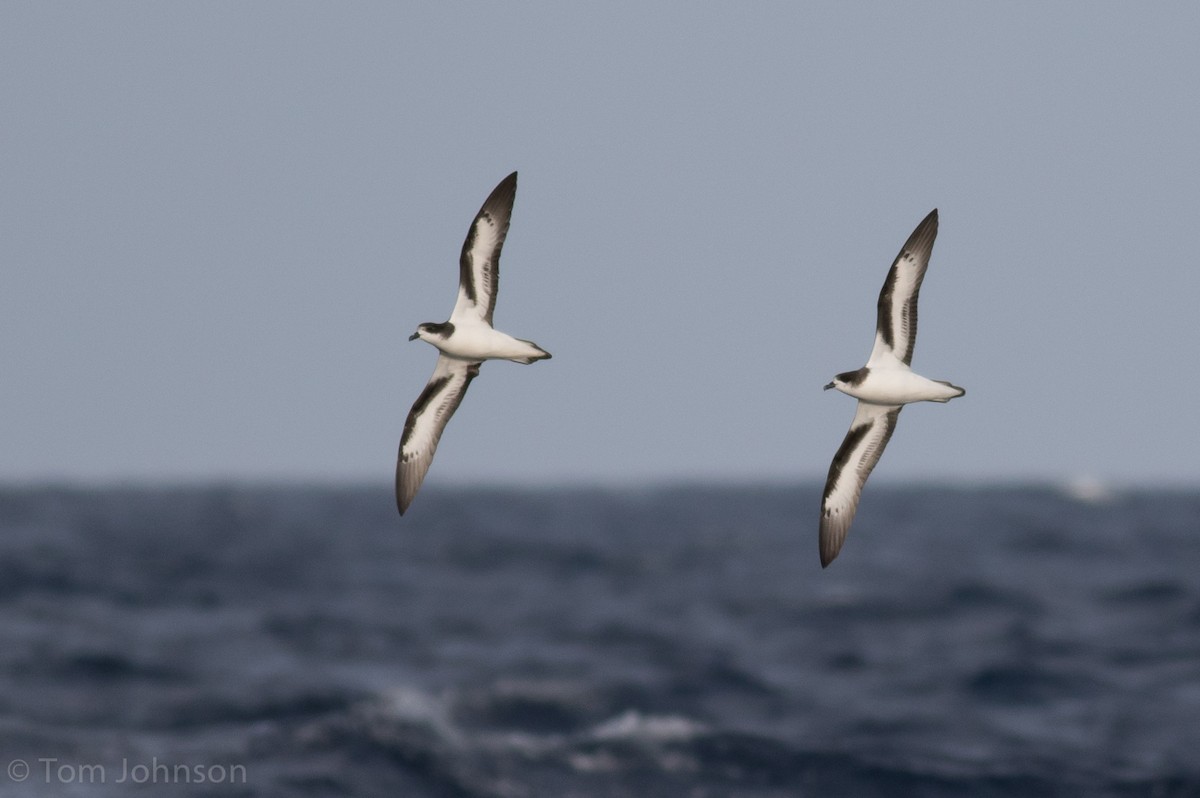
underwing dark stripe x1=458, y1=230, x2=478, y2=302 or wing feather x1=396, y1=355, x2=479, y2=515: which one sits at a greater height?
underwing dark stripe x1=458, y1=230, x2=478, y2=302

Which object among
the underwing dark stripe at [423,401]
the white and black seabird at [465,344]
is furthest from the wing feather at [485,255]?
the underwing dark stripe at [423,401]

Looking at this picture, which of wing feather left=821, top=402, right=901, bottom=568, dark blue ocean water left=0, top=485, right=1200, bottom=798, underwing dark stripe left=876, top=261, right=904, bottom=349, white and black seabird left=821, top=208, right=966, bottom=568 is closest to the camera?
white and black seabird left=821, top=208, right=966, bottom=568

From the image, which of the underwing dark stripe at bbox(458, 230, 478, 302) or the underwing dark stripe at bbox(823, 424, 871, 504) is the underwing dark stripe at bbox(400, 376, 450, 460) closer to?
the underwing dark stripe at bbox(458, 230, 478, 302)

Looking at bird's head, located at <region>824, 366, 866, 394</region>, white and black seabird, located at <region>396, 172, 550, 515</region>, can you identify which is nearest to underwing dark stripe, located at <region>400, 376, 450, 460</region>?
white and black seabird, located at <region>396, 172, 550, 515</region>

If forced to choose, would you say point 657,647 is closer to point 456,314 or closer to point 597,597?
point 597,597

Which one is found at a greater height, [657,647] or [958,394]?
[958,394]

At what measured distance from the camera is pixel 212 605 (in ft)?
270

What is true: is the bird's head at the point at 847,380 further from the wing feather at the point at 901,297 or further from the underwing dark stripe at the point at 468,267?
the underwing dark stripe at the point at 468,267

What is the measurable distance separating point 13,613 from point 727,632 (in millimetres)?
34390

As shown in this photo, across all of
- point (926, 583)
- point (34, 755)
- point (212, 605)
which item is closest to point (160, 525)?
point (212, 605)

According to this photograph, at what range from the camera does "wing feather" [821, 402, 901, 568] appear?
54.4 feet

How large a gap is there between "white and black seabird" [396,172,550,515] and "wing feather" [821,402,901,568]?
3.99 metres

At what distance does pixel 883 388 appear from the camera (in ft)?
51.8

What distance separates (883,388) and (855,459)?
1349 millimetres
